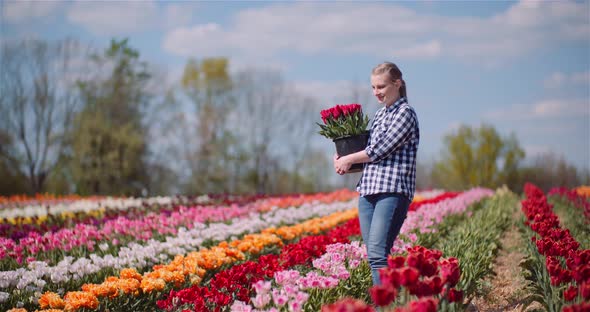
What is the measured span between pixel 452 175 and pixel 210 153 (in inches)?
515

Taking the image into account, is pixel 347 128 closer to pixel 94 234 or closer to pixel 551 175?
pixel 94 234

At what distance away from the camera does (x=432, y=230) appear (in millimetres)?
6938

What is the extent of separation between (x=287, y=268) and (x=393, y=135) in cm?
186

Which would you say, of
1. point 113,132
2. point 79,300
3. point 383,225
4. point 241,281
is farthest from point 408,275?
point 113,132

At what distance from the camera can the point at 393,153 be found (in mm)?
3857

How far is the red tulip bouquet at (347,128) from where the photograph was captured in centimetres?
401

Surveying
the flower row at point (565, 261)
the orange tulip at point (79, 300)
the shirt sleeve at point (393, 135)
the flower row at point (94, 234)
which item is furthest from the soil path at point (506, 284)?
the flower row at point (94, 234)

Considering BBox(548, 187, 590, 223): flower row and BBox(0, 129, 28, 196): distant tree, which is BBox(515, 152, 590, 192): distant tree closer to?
BBox(548, 187, 590, 223): flower row

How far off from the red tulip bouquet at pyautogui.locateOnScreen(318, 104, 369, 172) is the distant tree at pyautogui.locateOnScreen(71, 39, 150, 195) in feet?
61.2

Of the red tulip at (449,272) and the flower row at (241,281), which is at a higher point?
the red tulip at (449,272)

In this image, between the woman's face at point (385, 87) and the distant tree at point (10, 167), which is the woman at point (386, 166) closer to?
the woman's face at point (385, 87)

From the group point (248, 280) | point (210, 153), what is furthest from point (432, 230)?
point (210, 153)

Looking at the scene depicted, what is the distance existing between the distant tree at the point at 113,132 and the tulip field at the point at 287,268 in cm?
1470

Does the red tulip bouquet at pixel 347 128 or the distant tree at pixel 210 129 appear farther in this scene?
the distant tree at pixel 210 129
